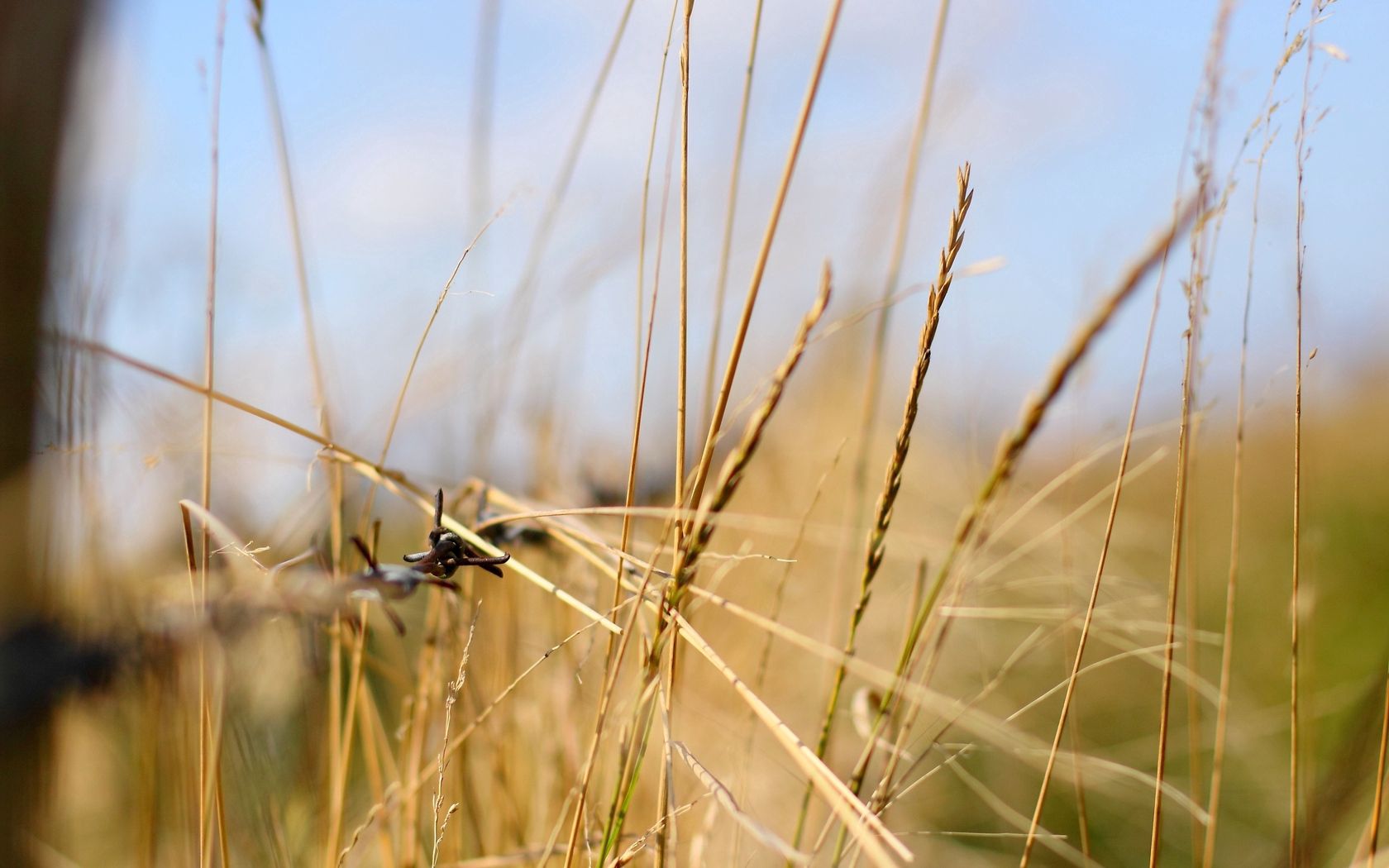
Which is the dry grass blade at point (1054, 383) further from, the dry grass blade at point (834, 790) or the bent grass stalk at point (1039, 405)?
the dry grass blade at point (834, 790)

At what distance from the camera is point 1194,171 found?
65 cm

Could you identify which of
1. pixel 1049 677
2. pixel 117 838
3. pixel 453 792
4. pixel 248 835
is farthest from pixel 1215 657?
pixel 117 838

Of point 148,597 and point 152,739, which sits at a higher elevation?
point 148,597

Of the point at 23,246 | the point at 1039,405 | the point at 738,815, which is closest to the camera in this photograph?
the point at 738,815

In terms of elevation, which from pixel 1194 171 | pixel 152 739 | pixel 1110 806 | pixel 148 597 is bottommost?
pixel 1110 806

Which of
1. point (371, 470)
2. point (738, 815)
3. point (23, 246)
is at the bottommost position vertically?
point (738, 815)

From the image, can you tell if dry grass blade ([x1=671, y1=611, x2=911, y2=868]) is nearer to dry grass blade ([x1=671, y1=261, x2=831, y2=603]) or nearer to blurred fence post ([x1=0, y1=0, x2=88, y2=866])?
dry grass blade ([x1=671, y1=261, x2=831, y2=603])

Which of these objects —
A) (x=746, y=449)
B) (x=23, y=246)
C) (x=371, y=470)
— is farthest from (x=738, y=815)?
(x=23, y=246)

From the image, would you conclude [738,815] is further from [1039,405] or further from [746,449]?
[1039,405]

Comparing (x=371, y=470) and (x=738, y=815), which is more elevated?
(x=371, y=470)

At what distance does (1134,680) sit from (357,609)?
2771 millimetres

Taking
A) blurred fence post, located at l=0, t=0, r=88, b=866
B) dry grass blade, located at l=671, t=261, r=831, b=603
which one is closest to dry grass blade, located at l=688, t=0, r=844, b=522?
dry grass blade, located at l=671, t=261, r=831, b=603

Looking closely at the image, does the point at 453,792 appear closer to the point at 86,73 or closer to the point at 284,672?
the point at 284,672

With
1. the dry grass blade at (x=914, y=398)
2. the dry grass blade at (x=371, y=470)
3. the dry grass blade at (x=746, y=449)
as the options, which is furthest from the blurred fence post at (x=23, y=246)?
the dry grass blade at (x=914, y=398)
